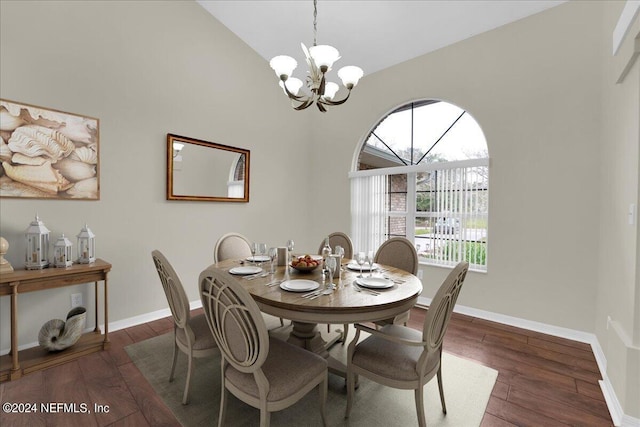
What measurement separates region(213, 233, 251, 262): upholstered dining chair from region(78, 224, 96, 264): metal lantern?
1010 mm

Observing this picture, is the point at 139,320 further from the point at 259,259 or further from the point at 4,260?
the point at 259,259

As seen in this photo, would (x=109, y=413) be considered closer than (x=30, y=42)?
Yes

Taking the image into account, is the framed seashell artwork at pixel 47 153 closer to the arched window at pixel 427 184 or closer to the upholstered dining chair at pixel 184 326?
the upholstered dining chair at pixel 184 326

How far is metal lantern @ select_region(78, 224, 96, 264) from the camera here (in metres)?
2.40

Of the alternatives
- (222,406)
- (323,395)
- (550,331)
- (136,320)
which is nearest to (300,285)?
(323,395)

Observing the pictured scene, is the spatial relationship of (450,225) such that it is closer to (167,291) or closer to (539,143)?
(539,143)

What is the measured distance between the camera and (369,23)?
319cm

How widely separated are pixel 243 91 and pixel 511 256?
3.82 m

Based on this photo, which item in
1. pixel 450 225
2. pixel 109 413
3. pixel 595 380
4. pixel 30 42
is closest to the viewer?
pixel 109 413

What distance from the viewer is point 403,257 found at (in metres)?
2.56

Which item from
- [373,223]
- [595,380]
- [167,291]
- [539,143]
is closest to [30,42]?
[167,291]

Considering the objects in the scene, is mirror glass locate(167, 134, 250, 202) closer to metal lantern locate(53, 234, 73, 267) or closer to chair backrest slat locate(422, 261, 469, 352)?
metal lantern locate(53, 234, 73, 267)

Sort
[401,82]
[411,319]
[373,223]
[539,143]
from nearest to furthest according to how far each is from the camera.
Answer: [539,143] → [411,319] → [401,82] → [373,223]

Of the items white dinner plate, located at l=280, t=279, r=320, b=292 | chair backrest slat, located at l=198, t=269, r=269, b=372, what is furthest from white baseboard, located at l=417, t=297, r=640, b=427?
chair backrest slat, located at l=198, t=269, r=269, b=372
